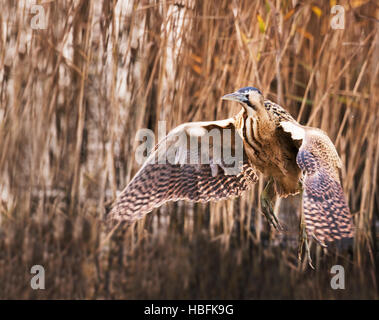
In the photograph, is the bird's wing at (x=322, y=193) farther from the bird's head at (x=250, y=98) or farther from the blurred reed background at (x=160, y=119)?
the blurred reed background at (x=160, y=119)

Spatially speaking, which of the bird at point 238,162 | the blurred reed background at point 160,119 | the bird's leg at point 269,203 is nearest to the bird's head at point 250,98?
the bird at point 238,162

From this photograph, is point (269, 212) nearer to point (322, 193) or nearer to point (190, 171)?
point (190, 171)

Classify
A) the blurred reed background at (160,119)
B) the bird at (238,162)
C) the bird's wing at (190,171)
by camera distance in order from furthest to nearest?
the blurred reed background at (160,119)
the bird's wing at (190,171)
the bird at (238,162)

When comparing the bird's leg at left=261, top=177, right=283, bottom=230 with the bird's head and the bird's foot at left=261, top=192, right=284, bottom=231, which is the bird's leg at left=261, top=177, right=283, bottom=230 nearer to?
the bird's foot at left=261, top=192, right=284, bottom=231

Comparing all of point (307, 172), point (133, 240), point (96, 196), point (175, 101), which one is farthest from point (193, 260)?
point (307, 172)

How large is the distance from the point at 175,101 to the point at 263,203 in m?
1.07

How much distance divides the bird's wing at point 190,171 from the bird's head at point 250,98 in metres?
0.18

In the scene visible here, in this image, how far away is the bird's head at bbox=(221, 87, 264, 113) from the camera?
2617 mm

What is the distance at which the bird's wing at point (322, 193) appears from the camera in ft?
7.36

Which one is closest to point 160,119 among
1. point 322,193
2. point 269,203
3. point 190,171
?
point 190,171

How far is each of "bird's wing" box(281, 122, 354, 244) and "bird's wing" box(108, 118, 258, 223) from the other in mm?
461

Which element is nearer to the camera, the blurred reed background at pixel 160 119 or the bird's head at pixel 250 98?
the bird's head at pixel 250 98

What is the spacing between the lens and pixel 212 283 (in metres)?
4.30

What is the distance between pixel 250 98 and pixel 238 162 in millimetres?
474
